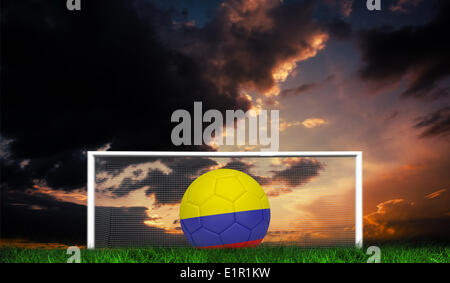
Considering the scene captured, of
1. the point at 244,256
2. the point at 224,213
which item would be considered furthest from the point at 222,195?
the point at 244,256

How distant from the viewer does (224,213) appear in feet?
19.5

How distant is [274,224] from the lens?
23.5 ft

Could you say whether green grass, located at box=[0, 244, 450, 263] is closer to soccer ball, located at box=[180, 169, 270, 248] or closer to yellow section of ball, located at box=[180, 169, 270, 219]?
soccer ball, located at box=[180, 169, 270, 248]

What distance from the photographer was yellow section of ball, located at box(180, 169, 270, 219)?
6.00 m

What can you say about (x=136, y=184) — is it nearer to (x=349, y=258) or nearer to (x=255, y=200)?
(x=255, y=200)

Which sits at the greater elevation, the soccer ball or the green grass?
the soccer ball

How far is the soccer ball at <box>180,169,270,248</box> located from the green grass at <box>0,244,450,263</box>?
0.19m

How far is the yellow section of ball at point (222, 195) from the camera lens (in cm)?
600

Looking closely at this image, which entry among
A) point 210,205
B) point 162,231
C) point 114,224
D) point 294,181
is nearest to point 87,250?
point 114,224

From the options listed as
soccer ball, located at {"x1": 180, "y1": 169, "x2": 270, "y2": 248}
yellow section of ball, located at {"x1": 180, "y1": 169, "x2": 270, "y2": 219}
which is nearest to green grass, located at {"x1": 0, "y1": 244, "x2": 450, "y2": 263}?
soccer ball, located at {"x1": 180, "y1": 169, "x2": 270, "y2": 248}

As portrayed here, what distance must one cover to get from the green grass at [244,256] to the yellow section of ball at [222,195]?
66 cm

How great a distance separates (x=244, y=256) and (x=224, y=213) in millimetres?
735
